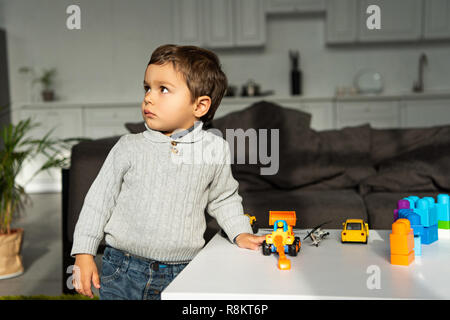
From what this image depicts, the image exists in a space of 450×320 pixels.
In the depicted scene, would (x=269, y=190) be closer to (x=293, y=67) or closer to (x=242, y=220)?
(x=242, y=220)

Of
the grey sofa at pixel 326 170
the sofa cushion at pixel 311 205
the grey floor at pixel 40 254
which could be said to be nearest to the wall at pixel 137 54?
the grey floor at pixel 40 254

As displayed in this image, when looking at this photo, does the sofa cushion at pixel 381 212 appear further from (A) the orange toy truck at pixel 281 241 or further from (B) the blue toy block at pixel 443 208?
(A) the orange toy truck at pixel 281 241

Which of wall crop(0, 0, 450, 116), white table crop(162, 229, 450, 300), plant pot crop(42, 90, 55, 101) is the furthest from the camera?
plant pot crop(42, 90, 55, 101)

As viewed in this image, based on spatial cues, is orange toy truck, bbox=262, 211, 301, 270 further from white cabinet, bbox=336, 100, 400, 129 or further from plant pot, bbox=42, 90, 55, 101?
plant pot, bbox=42, 90, 55, 101

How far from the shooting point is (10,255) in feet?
5.69

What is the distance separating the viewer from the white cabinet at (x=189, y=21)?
3689mm

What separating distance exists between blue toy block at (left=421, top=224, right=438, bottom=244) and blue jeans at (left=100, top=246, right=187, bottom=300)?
0.38m

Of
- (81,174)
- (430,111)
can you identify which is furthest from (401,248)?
(430,111)

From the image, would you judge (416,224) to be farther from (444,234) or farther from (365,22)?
(365,22)

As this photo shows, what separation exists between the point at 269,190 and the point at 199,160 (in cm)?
77

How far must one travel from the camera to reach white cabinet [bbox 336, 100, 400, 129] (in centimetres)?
343

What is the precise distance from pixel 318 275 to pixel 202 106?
35 cm

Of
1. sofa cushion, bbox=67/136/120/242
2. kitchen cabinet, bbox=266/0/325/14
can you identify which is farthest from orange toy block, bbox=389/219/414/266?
A: kitchen cabinet, bbox=266/0/325/14

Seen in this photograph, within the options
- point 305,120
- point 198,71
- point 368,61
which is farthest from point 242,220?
point 368,61
